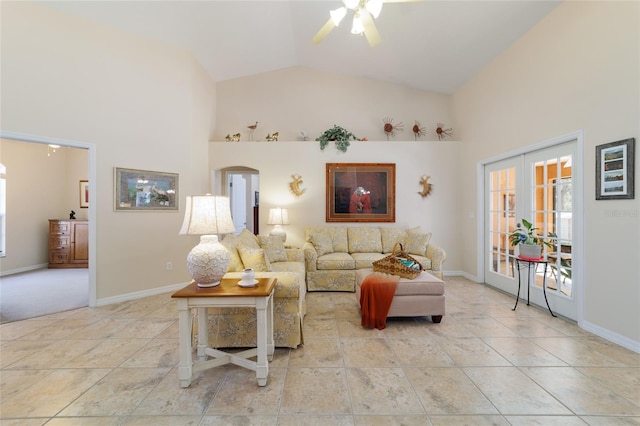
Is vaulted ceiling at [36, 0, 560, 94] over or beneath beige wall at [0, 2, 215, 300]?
over

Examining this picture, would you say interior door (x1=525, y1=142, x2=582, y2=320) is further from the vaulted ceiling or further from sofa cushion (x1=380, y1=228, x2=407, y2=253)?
sofa cushion (x1=380, y1=228, x2=407, y2=253)

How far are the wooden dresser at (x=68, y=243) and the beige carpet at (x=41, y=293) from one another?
0.27m

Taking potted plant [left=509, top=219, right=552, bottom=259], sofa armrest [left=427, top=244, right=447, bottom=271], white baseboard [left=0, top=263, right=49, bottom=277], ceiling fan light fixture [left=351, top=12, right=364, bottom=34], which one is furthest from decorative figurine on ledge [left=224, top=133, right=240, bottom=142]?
potted plant [left=509, top=219, right=552, bottom=259]

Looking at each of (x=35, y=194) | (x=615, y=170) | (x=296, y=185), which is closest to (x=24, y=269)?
(x=35, y=194)

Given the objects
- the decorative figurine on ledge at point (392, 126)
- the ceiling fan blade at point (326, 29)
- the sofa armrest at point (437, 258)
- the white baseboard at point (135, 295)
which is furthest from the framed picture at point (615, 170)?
the white baseboard at point (135, 295)

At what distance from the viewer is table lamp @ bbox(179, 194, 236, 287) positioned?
6.94 ft

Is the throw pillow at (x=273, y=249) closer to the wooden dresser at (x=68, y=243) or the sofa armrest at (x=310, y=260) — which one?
the sofa armrest at (x=310, y=260)

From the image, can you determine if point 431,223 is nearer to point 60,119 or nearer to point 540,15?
point 540,15

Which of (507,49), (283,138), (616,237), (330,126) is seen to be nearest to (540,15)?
(507,49)

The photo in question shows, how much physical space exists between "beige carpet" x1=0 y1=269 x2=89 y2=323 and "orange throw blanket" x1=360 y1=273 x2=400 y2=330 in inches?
146

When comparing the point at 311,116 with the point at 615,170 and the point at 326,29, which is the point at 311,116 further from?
the point at 615,170

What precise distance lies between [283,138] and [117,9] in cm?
310

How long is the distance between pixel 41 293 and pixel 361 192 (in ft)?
17.7

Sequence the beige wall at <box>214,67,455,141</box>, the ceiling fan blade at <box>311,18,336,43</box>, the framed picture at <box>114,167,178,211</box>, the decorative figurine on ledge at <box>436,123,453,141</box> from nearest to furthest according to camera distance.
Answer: the ceiling fan blade at <box>311,18,336,43</box> → the framed picture at <box>114,167,178,211</box> → the decorative figurine on ledge at <box>436,123,453,141</box> → the beige wall at <box>214,67,455,141</box>
